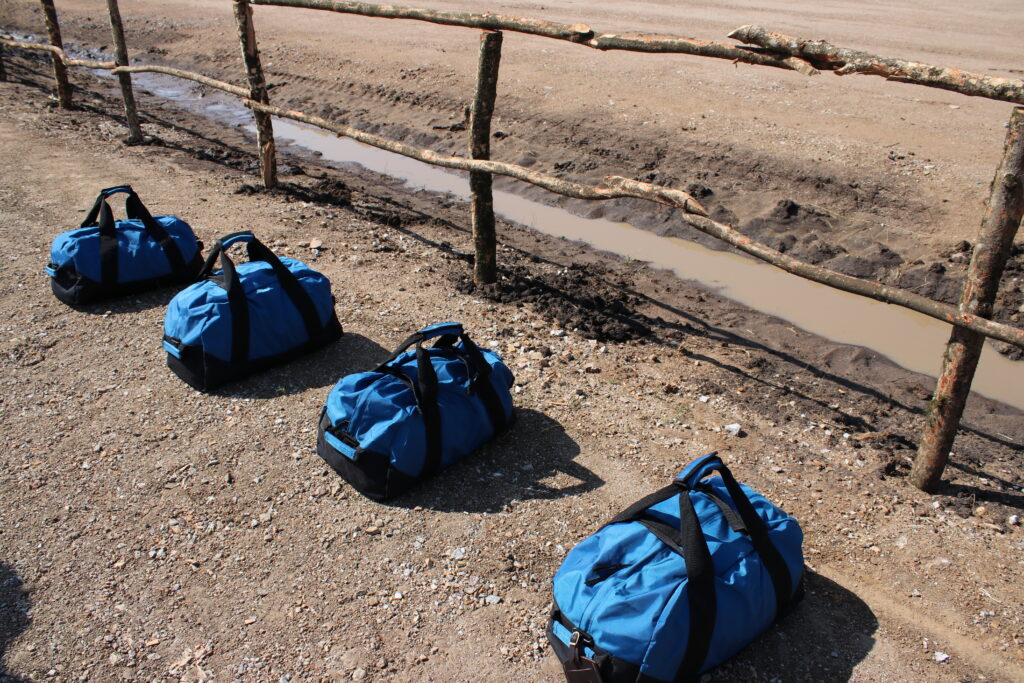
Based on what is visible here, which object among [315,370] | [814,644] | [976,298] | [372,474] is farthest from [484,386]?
→ [976,298]

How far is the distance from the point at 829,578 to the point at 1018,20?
18174 millimetres

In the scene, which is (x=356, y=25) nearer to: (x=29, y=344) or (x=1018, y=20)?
(x=29, y=344)

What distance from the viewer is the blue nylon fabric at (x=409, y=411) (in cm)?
346

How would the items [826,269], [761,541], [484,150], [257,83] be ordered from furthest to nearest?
[257,83] < [484,150] < [826,269] < [761,541]

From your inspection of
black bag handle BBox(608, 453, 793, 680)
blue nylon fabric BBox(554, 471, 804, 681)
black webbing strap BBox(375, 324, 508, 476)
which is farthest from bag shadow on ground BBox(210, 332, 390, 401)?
black bag handle BBox(608, 453, 793, 680)

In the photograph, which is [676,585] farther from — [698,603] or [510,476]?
[510,476]

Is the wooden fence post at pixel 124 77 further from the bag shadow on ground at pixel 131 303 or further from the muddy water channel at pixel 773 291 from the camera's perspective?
the bag shadow on ground at pixel 131 303

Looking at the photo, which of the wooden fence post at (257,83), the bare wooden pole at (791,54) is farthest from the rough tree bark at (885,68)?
the wooden fence post at (257,83)

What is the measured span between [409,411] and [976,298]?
2647mm

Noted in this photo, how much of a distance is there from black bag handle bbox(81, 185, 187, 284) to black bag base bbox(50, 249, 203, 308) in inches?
2.6

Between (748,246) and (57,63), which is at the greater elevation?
(57,63)

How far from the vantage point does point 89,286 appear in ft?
17.0

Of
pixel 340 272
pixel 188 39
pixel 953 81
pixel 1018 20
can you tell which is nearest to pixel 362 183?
pixel 340 272

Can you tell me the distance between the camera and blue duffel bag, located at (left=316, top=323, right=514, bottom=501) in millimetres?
3463
